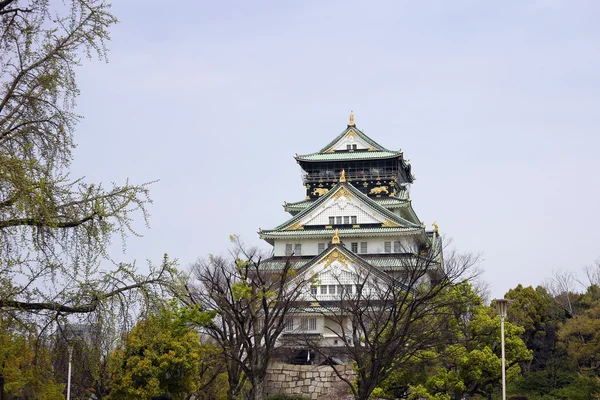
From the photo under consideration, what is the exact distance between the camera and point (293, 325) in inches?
2002

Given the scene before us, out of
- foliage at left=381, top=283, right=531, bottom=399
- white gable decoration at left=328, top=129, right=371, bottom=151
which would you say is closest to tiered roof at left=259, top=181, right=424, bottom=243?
white gable decoration at left=328, top=129, right=371, bottom=151

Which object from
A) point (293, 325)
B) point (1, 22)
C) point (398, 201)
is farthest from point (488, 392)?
point (1, 22)

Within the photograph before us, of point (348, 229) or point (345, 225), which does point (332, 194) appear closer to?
point (345, 225)

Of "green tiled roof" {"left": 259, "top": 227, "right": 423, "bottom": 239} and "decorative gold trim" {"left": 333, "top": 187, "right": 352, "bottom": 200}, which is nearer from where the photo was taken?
"green tiled roof" {"left": 259, "top": 227, "right": 423, "bottom": 239}

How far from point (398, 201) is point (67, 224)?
50.5 metres

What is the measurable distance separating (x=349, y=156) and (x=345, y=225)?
712cm

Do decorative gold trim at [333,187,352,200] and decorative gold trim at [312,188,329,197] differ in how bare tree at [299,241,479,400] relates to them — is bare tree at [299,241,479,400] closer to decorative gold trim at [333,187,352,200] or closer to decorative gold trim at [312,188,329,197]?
decorative gold trim at [333,187,352,200]

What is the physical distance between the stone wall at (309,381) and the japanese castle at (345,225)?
326 centimetres

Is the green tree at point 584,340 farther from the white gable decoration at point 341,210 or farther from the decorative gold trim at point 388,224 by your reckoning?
the white gable decoration at point 341,210

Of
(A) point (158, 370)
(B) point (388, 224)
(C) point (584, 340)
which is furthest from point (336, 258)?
(A) point (158, 370)

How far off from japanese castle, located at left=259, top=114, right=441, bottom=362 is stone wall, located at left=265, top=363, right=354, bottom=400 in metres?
3.26

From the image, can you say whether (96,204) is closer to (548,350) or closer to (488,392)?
(488,392)

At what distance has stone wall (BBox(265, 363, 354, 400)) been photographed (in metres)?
43.7

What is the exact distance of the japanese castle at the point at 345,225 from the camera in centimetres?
5106
